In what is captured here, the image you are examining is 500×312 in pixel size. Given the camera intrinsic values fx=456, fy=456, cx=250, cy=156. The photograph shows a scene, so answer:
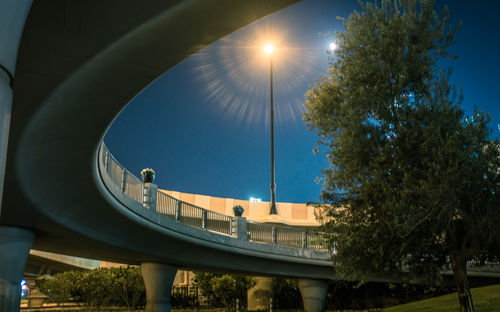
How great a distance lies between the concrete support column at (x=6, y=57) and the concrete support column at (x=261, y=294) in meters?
30.5

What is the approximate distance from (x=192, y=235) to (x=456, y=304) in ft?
40.0

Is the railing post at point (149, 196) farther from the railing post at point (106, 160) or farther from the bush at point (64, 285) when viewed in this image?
the bush at point (64, 285)

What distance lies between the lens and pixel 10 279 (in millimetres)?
16312

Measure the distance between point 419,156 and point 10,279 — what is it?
14.8 m

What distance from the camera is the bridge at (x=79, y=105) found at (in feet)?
18.7

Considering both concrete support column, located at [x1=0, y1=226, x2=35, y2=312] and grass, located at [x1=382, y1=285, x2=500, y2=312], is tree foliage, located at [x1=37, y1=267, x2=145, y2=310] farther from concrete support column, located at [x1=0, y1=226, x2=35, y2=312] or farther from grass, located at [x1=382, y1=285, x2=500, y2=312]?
grass, located at [x1=382, y1=285, x2=500, y2=312]

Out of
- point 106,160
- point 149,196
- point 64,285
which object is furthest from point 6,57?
point 64,285

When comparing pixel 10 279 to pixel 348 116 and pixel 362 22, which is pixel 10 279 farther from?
pixel 362 22

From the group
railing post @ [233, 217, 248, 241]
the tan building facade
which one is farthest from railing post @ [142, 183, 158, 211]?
the tan building facade

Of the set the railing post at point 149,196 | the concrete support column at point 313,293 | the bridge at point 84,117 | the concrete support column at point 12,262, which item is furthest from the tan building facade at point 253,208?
the concrete support column at point 12,262

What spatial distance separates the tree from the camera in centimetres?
1355

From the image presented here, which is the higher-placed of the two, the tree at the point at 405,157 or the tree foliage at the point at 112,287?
→ the tree at the point at 405,157

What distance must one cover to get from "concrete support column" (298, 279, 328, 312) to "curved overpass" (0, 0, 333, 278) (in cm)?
1773

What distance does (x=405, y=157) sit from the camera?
48.2 feet
